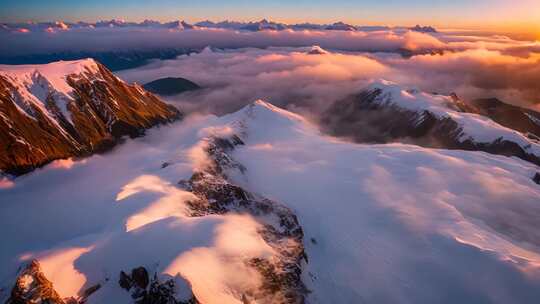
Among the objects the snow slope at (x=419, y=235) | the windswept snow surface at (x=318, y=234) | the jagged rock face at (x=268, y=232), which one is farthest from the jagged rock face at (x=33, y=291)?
the snow slope at (x=419, y=235)

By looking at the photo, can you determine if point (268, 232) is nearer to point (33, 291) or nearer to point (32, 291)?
point (33, 291)

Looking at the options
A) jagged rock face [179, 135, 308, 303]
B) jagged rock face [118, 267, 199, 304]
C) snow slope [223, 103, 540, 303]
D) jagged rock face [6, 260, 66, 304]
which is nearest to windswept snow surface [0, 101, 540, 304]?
snow slope [223, 103, 540, 303]

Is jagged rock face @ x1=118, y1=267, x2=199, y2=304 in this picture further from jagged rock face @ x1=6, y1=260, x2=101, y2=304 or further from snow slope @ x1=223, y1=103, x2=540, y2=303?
snow slope @ x1=223, y1=103, x2=540, y2=303

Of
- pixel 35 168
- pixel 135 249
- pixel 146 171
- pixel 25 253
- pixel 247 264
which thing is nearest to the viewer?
pixel 135 249

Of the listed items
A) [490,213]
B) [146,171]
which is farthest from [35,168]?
[490,213]

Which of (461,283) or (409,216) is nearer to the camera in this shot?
(461,283)

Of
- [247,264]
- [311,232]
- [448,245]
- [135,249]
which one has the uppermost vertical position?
[135,249]

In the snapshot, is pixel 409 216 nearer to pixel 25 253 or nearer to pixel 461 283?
pixel 461 283
